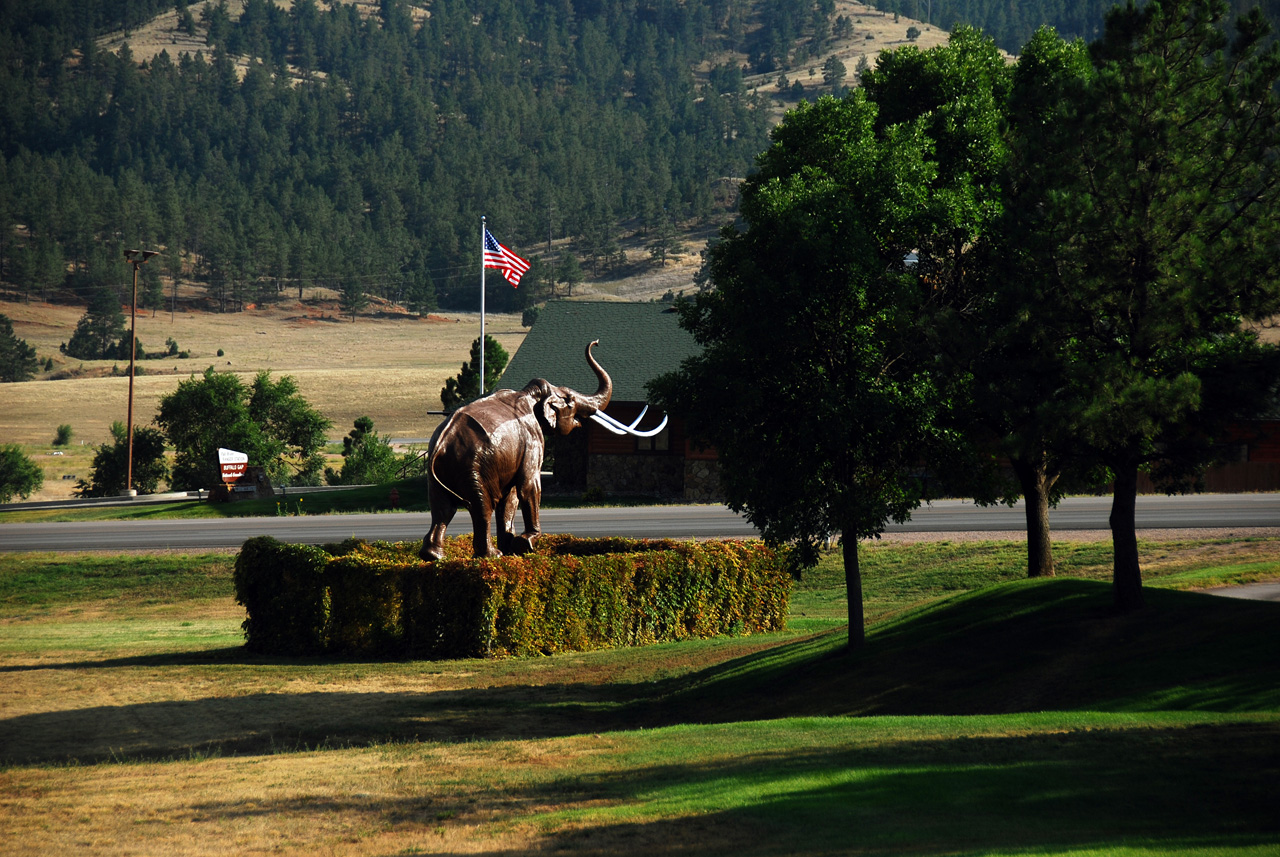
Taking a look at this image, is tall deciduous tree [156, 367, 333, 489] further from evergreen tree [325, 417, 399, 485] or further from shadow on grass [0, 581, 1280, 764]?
shadow on grass [0, 581, 1280, 764]

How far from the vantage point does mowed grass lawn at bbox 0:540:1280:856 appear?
9.55 metres

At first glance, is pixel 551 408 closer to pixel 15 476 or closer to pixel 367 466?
pixel 367 466

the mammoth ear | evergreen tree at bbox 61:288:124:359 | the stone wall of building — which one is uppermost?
evergreen tree at bbox 61:288:124:359

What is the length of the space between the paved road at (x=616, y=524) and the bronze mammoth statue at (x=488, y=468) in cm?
1306

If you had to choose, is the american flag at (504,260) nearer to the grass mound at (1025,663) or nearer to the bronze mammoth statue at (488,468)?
the bronze mammoth statue at (488,468)

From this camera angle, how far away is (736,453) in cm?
1805

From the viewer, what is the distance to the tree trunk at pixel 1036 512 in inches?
841

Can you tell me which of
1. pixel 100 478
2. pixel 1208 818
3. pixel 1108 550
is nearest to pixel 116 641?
pixel 1208 818

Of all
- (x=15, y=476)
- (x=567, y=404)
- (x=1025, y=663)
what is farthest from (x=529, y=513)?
(x=15, y=476)

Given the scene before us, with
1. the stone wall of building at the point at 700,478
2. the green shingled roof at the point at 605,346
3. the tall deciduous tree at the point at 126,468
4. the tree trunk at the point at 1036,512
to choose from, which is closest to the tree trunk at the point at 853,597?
the tree trunk at the point at 1036,512

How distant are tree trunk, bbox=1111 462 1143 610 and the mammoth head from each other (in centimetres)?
1043

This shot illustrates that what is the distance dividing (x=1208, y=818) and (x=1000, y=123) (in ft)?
43.9

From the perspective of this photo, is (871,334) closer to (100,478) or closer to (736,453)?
(736,453)

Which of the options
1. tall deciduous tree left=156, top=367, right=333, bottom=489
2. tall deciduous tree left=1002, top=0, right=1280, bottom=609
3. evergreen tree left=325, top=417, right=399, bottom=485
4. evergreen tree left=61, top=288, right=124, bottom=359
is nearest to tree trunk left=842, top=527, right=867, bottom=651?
tall deciduous tree left=1002, top=0, right=1280, bottom=609
